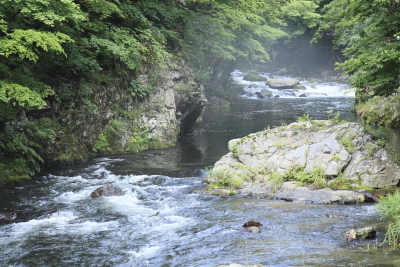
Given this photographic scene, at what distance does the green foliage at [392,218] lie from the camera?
6.15 metres

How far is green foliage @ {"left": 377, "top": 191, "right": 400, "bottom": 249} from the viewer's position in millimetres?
6152

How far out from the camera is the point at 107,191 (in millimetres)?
10141

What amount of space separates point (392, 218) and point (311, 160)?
12.1ft

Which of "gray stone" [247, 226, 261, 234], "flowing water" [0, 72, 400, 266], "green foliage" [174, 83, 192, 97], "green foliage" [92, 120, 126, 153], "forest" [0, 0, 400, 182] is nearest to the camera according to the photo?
"flowing water" [0, 72, 400, 266]

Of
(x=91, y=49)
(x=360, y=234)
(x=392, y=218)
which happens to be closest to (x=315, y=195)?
(x=392, y=218)

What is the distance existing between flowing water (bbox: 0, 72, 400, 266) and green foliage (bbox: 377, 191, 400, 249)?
253mm

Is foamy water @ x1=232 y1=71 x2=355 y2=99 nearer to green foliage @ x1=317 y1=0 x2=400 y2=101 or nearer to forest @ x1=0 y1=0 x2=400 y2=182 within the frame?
forest @ x1=0 y1=0 x2=400 y2=182

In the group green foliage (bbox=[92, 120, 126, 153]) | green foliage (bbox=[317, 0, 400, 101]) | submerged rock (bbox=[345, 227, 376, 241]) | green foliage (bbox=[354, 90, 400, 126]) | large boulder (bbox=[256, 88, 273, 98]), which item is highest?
green foliage (bbox=[317, 0, 400, 101])

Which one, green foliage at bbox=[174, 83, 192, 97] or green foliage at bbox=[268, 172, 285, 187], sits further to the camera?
green foliage at bbox=[174, 83, 192, 97]

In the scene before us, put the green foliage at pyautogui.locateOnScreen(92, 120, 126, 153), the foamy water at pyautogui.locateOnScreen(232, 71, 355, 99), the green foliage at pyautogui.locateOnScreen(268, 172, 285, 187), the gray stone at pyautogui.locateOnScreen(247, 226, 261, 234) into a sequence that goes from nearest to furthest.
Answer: the gray stone at pyautogui.locateOnScreen(247, 226, 261, 234)
the green foliage at pyautogui.locateOnScreen(268, 172, 285, 187)
the green foliage at pyautogui.locateOnScreen(92, 120, 126, 153)
the foamy water at pyautogui.locateOnScreen(232, 71, 355, 99)

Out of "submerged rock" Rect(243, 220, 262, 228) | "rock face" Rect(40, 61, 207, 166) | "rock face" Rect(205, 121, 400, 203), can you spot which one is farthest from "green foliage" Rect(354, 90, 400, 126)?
"submerged rock" Rect(243, 220, 262, 228)

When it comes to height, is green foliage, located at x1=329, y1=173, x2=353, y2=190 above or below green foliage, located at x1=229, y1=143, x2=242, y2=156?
below

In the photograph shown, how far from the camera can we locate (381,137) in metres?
11.1

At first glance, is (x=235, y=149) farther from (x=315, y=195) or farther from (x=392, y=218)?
(x=392, y=218)
